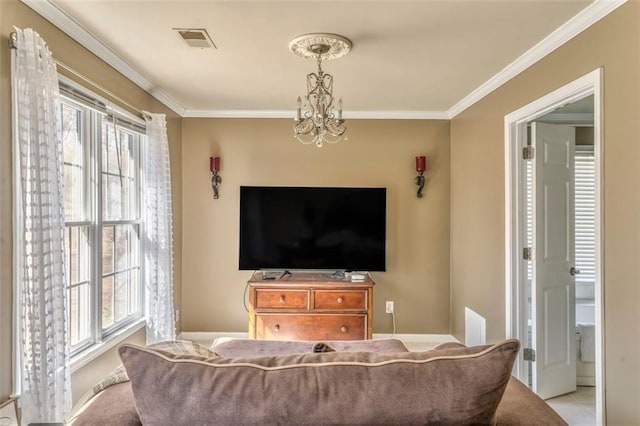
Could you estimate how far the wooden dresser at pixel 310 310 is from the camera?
3598 millimetres

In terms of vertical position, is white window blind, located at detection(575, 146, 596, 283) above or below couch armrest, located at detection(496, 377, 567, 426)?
above

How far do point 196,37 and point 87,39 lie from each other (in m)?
0.68

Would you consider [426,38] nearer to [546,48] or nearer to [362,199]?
[546,48]

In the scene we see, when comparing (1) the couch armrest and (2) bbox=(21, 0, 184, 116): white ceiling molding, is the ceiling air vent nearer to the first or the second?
(2) bbox=(21, 0, 184, 116): white ceiling molding

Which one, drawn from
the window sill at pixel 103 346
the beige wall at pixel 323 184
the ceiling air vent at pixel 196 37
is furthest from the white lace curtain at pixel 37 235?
the beige wall at pixel 323 184

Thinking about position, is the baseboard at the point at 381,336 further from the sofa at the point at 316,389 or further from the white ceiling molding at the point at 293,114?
the sofa at the point at 316,389

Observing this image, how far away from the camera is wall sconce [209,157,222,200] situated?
4.18 meters

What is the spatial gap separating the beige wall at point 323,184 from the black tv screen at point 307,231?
0.33 metres

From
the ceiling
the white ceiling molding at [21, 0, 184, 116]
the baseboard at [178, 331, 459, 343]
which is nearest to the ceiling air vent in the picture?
the ceiling

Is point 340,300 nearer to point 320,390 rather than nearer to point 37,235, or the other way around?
point 37,235

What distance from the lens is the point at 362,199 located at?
4012mm

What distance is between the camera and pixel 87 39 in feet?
7.98

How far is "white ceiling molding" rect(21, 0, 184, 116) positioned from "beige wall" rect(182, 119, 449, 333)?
40.3 inches

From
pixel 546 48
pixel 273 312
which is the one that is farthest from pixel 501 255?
pixel 273 312
